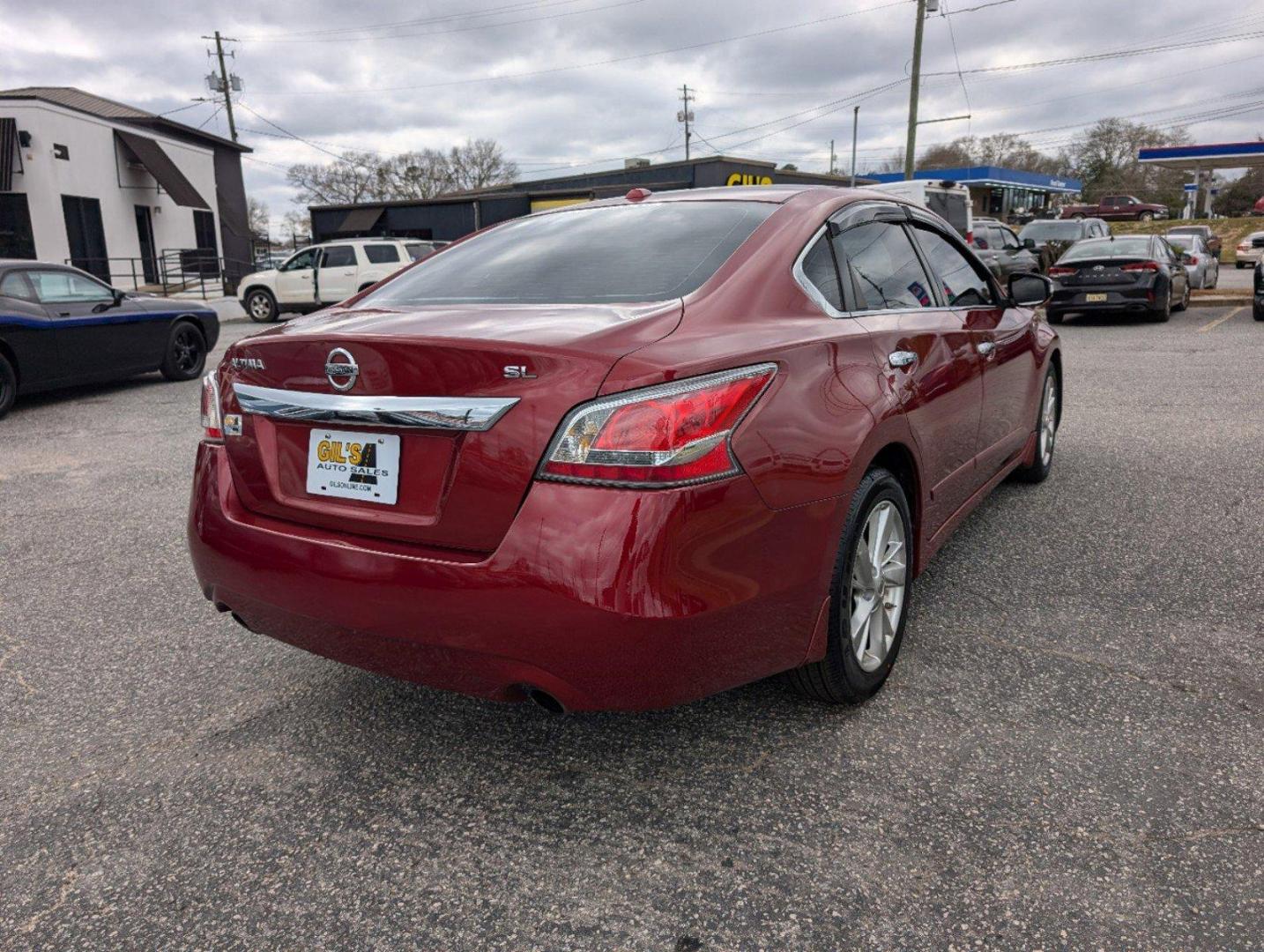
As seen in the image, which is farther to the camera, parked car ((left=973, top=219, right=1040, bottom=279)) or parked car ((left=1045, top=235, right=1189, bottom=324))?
parked car ((left=973, top=219, right=1040, bottom=279))

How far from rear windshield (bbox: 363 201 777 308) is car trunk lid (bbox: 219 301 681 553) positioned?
20 cm

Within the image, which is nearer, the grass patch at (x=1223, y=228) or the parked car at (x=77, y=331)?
the parked car at (x=77, y=331)

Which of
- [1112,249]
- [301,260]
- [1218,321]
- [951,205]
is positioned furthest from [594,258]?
[951,205]

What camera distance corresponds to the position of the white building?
22.8m

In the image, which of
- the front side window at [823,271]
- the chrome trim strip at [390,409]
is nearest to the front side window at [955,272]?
the front side window at [823,271]

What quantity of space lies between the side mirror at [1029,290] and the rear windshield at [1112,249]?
1148 cm

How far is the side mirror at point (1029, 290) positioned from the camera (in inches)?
177

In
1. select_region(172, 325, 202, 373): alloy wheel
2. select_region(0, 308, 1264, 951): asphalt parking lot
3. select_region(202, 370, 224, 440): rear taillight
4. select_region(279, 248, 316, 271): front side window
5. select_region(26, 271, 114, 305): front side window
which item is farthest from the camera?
select_region(279, 248, 316, 271): front side window

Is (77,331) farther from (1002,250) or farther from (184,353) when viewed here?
(1002,250)

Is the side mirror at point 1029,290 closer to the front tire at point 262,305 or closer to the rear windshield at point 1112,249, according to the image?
the rear windshield at point 1112,249

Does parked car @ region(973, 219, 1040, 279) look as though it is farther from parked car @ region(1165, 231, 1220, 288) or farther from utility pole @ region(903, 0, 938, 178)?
utility pole @ region(903, 0, 938, 178)

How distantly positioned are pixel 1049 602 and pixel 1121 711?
2.95 ft

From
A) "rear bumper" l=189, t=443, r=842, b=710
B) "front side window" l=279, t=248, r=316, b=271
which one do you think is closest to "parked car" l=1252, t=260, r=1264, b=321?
"rear bumper" l=189, t=443, r=842, b=710

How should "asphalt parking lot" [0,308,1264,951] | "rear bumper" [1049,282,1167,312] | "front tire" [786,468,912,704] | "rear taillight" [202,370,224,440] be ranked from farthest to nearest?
"rear bumper" [1049,282,1167,312] < "rear taillight" [202,370,224,440] < "front tire" [786,468,912,704] < "asphalt parking lot" [0,308,1264,951]
